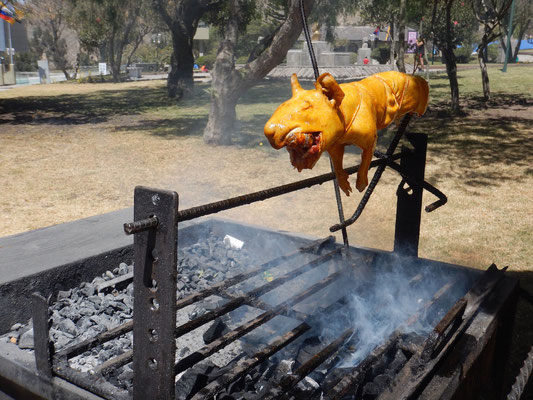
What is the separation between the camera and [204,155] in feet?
30.8

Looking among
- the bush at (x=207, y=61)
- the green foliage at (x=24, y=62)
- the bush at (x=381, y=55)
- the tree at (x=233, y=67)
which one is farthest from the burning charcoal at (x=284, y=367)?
the green foliage at (x=24, y=62)

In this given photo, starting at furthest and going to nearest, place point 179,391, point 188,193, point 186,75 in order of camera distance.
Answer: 1. point 186,75
2. point 188,193
3. point 179,391

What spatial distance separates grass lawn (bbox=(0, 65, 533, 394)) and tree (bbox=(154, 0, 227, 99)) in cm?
432

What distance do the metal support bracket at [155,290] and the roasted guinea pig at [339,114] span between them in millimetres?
452

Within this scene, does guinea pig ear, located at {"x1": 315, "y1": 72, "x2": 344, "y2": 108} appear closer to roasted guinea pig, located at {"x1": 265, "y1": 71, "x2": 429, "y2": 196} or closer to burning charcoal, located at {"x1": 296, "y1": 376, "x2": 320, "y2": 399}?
roasted guinea pig, located at {"x1": 265, "y1": 71, "x2": 429, "y2": 196}

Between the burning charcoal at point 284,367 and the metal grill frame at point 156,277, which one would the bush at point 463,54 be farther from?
the metal grill frame at point 156,277

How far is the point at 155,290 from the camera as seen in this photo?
1524 mm

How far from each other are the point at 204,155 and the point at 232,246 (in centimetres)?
542

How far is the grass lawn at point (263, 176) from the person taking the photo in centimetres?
568

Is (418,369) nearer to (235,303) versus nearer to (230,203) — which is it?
(235,303)

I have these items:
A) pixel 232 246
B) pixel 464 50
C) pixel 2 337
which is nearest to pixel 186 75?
pixel 232 246

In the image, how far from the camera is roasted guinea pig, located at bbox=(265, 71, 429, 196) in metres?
1.69

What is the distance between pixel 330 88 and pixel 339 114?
115 mm

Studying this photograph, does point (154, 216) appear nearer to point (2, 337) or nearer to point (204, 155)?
point (2, 337)
